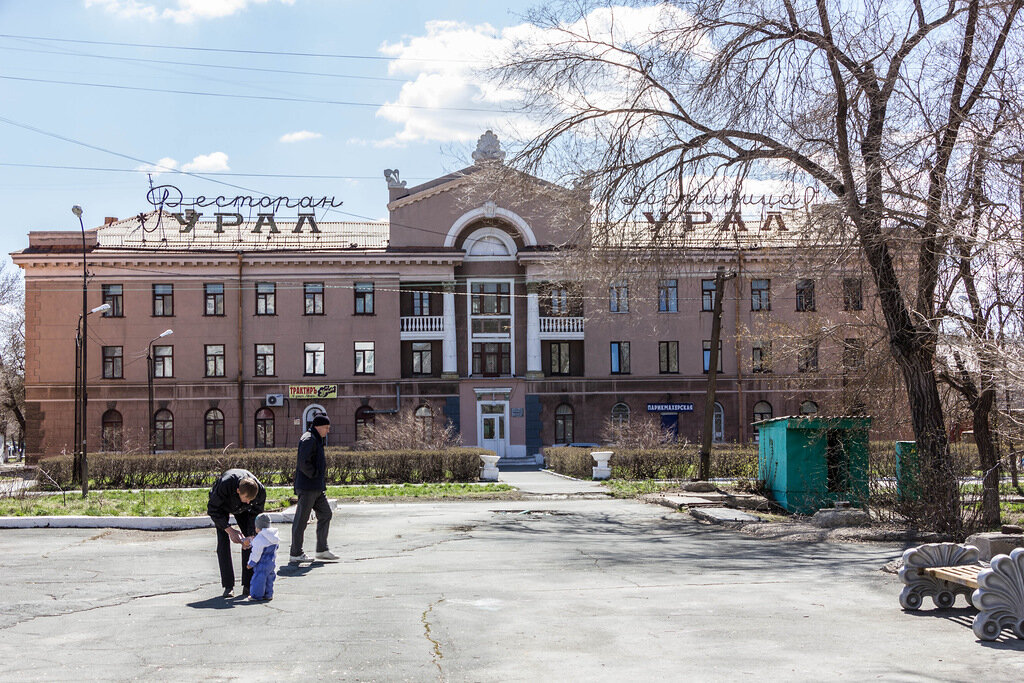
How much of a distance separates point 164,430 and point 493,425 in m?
15.4

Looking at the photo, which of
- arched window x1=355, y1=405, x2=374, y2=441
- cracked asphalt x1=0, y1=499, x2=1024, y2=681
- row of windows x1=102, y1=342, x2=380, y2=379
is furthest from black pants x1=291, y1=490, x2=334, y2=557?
row of windows x1=102, y1=342, x2=380, y2=379

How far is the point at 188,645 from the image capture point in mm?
7648

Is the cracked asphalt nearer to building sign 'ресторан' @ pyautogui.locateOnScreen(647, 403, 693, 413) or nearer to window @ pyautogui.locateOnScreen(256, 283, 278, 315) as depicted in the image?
building sign 'ресторан' @ pyautogui.locateOnScreen(647, 403, 693, 413)

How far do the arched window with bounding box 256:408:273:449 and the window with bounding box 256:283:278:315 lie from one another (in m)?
4.74

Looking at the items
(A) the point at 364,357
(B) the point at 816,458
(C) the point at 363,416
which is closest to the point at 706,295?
(A) the point at 364,357

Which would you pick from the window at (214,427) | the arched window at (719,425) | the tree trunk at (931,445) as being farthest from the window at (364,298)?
the tree trunk at (931,445)

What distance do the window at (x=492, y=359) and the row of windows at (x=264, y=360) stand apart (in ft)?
7.76

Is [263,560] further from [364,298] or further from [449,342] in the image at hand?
[364,298]

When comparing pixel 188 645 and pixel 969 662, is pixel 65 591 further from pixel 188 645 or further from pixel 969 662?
pixel 969 662

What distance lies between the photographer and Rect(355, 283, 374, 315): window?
49.7m

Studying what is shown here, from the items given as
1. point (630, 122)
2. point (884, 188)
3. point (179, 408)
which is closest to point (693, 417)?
point (179, 408)

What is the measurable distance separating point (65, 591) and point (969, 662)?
815cm

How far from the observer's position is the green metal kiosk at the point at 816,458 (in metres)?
18.8

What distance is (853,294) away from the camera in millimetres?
19750
